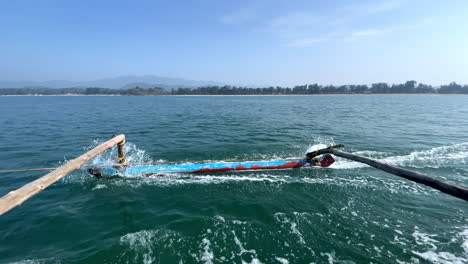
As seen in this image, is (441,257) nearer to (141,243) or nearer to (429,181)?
(429,181)

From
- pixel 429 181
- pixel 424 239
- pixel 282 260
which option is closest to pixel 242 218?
pixel 282 260

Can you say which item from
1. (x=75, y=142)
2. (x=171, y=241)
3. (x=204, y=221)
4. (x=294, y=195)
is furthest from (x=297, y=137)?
(x=75, y=142)

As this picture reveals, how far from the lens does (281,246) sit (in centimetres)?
566

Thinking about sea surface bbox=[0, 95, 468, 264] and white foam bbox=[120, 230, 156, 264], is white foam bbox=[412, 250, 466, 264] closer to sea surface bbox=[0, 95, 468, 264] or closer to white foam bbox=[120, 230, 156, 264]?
sea surface bbox=[0, 95, 468, 264]

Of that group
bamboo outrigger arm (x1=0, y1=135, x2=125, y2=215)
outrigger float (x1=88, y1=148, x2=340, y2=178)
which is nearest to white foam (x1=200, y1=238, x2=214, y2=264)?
bamboo outrigger arm (x1=0, y1=135, x2=125, y2=215)

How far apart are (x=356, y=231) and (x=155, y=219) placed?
6483mm

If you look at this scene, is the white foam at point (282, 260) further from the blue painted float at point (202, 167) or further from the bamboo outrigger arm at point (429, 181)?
the blue painted float at point (202, 167)

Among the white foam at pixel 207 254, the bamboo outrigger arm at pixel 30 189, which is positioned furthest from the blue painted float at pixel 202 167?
the white foam at pixel 207 254

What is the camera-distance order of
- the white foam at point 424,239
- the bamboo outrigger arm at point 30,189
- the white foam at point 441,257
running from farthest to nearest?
the white foam at point 424,239, the white foam at point 441,257, the bamboo outrigger arm at point 30,189

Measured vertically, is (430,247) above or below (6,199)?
below

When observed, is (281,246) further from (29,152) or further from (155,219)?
(29,152)

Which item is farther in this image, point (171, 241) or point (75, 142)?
point (75, 142)

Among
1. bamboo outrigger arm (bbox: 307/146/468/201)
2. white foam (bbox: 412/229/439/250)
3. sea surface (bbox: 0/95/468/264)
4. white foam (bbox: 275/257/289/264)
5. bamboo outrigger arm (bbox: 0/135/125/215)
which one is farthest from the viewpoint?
white foam (bbox: 412/229/439/250)

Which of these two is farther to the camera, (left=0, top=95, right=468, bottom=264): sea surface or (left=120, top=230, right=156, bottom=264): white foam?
(left=0, top=95, right=468, bottom=264): sea surface
